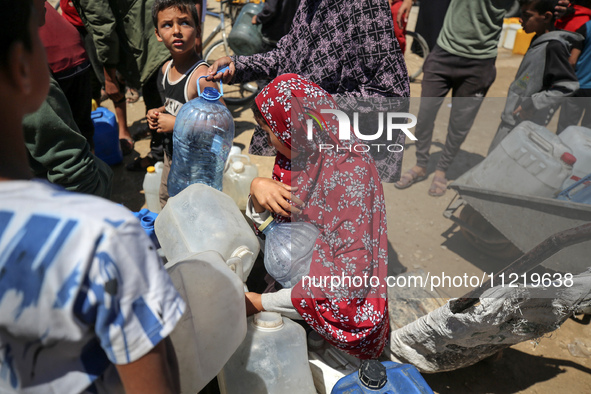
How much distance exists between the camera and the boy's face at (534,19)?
11.4 feet

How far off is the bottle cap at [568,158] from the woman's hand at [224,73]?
2.48 metres

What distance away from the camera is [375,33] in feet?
7.66

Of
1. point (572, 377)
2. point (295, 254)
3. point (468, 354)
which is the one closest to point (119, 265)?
point (295, 254)

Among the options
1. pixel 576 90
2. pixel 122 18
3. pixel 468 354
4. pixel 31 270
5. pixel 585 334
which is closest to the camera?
pixel 31 270

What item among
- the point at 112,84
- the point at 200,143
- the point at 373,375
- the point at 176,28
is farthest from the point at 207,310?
the point at 112,84

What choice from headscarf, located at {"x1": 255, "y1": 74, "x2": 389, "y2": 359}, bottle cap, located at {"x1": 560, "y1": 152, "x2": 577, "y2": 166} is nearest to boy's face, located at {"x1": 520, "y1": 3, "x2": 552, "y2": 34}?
bottle cap, located at {"x1": 560, "y1": 152, "x2": 577, "y2": 166}

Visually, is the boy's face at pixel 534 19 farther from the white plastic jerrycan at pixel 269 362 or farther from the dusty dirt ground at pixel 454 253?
the white plastic jerrycan at pixel 269 362

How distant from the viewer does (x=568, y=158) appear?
2.86 metres

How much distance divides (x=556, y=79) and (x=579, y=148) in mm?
737

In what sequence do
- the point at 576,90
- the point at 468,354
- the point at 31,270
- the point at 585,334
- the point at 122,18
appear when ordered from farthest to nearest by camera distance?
the point at 122,18 → the point at 576,90 → the point at 585,334 → the point at 468,354 → the point at 31,270

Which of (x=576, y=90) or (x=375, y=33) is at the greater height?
(x=375, y=33)

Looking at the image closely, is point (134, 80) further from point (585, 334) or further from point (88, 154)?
point (585, 334)

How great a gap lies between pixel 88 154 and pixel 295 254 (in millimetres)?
1237

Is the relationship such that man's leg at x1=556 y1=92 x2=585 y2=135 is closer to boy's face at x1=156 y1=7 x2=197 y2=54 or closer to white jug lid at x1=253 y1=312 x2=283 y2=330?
boy's face at x1=156 y1=7 x2=197 y2=54
